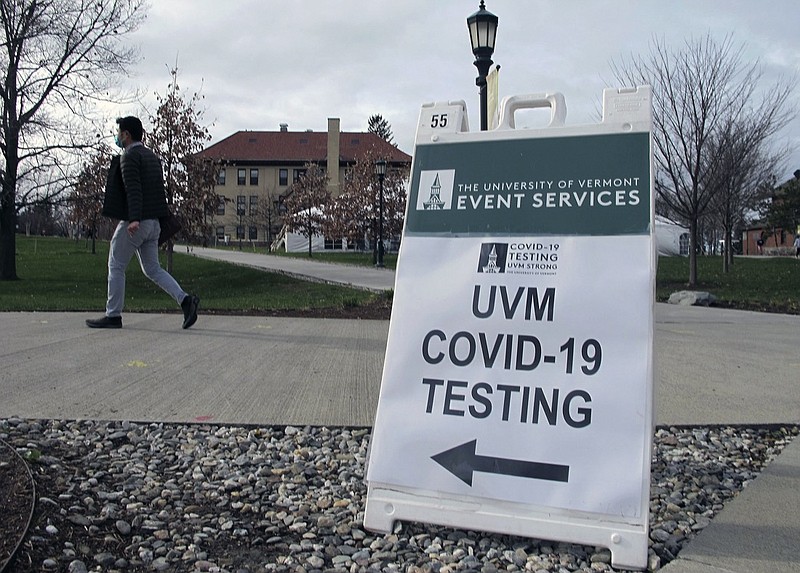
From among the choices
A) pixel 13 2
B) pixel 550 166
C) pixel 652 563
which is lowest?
pixel 652 563

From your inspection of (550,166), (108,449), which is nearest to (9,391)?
(108,449)

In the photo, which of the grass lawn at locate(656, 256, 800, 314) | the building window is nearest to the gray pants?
the grass lawn at locate(656, 256, 800, 314)

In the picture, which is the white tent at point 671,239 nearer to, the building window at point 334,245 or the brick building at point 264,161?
the building window at point 334,245

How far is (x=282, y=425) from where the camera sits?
4461mm

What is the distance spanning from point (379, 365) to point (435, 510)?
3.34m

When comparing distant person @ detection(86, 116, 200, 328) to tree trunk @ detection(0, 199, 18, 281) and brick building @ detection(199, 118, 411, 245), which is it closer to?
tree trunk @ detection(0, 199, 18, 281)

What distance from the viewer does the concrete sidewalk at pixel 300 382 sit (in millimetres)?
3199

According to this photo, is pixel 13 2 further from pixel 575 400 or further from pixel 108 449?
pixel 575 400

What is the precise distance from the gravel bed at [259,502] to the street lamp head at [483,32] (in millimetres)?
6477

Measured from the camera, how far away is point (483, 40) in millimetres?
9695

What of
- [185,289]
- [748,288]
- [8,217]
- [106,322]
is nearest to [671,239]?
[748,288]

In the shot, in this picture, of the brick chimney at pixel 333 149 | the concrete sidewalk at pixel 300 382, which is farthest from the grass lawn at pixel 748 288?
the brick chimney at pixel 333 149

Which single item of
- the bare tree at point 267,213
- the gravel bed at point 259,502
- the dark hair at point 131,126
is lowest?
the gravel bed at point 259,502

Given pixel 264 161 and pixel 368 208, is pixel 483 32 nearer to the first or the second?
pixel 368 208
